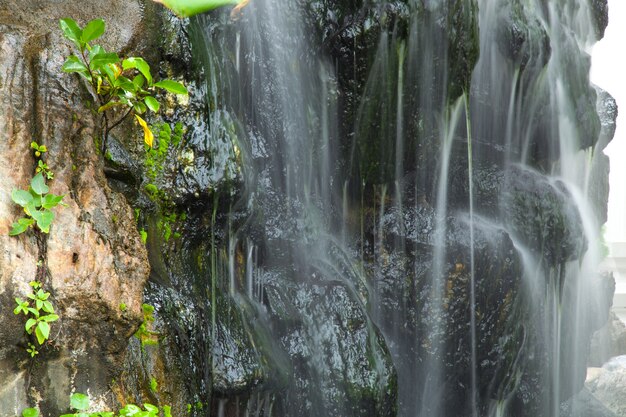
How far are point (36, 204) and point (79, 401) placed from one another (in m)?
0.88

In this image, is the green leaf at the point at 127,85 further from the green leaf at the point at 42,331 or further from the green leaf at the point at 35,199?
the green leaf at the point at 42,331

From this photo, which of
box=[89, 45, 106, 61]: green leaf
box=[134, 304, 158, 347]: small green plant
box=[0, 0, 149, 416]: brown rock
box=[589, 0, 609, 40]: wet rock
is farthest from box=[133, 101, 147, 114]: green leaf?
box=[589, 0, 609, 40]: wet rock

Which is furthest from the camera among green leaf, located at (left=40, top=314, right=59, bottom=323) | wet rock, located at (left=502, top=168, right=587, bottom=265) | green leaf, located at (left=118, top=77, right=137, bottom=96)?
wet rock, located at (left=502, top=168, right=587, bottom=265)

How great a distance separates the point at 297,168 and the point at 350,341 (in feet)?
4.70

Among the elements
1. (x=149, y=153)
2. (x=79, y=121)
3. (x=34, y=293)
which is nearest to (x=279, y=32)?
(x=149, y=153)

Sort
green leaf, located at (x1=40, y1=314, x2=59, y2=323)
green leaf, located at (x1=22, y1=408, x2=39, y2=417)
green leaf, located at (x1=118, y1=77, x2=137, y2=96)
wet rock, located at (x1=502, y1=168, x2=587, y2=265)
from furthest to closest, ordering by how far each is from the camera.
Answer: wet rock, located at (x1=502, y1=168, x2=587, y2=265), green leaf, located at (x1=118, y1=77, x2=137, y2=96), green leaf, located at (x1=40, y1=314, x2=59, y2=323), green leaf, located at (x1=22, y1=408, x2=39, y2=417)

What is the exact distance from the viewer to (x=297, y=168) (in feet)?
18.5

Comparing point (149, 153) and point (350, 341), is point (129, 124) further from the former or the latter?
point (350, 341)

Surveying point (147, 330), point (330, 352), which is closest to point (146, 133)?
point (147, 330)

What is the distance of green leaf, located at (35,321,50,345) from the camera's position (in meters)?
2.92

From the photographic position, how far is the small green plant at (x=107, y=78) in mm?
3348

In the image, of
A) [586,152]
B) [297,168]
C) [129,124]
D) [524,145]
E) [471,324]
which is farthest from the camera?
[586,152]

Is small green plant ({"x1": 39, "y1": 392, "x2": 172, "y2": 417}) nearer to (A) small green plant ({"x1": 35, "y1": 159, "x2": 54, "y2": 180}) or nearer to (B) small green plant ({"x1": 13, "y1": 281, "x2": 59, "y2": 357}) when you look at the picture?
(B) small green plant ({"x1": 13, "y1": 281, "x2": 59, "y2": 357})

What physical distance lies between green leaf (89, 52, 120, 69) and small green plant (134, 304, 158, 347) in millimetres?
1239
